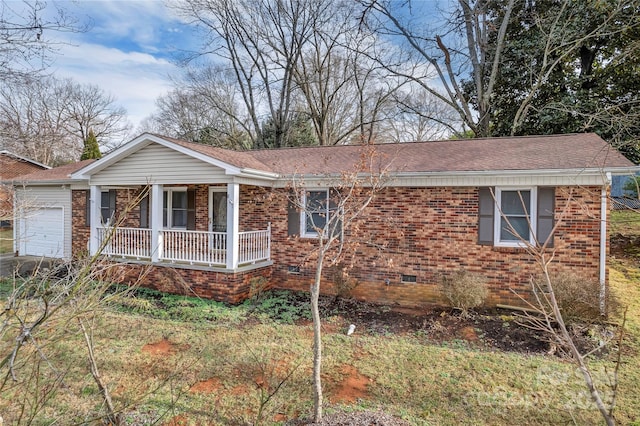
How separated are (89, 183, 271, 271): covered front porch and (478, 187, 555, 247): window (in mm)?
5891

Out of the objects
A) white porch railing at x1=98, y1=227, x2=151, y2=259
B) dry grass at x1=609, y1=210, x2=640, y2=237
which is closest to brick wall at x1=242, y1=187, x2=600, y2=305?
white porch railing at x1=98, y1=227, x2=151, y2=259

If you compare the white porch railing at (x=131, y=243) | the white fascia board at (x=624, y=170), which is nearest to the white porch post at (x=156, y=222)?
A: the white porch railing at (x=131, y=243)

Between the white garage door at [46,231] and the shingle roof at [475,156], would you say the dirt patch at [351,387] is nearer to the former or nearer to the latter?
the shingle roof at [475,156]

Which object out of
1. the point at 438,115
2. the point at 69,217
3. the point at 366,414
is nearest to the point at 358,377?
the point at 366,414

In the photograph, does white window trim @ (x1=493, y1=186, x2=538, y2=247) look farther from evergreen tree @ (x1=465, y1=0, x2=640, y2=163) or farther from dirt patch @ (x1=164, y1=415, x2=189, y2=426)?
dirt patch @ (x1=164, y1=415, x2=189, y2=426)

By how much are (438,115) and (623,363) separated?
21914 mm

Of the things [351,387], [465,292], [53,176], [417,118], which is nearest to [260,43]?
[417,118]

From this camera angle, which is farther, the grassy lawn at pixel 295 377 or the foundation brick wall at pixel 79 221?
the foundation brick wall at pixel 79 221

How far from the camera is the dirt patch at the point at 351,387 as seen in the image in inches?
186

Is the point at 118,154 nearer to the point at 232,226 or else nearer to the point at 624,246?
the point at 232,226

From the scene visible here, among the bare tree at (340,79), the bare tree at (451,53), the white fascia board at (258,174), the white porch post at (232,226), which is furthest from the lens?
the bare tree at (340,79)

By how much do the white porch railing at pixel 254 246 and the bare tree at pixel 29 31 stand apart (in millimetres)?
5423

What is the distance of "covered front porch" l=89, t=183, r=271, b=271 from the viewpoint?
9438mm

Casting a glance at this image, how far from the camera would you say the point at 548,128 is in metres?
15.3
